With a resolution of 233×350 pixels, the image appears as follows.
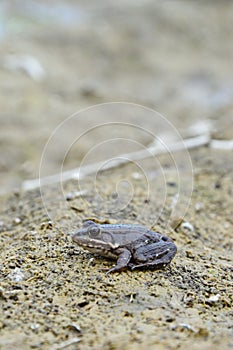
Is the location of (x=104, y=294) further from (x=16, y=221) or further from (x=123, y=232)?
(x=16, y=221)

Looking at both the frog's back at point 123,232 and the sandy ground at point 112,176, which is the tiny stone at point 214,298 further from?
the frog's back at point 123,232

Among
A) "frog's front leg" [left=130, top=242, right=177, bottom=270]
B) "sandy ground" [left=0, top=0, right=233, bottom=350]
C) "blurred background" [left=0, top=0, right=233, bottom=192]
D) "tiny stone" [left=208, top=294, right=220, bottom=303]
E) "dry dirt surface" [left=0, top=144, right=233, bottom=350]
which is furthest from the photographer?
"blurred background" [left=0, top=0, right=233, bottom=192]

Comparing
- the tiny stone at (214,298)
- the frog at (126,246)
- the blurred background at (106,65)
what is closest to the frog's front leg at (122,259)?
the frog at (126,246)

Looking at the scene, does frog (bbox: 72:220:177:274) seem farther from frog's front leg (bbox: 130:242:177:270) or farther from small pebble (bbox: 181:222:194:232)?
small pebble (bbox: 181:222:194:232)

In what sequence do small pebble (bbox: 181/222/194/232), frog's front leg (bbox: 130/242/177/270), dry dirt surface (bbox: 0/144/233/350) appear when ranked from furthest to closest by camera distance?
small pebble (bbox: 181/222/194/232) < frog's front leg (bbox: 130/242/177/270) < dry dirt surface (bbox: 0/144/233/350)

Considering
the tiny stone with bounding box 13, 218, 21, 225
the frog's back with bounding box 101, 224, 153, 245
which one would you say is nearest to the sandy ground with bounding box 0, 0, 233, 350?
the tiny stone with bounding box 13, 218, 21, 225

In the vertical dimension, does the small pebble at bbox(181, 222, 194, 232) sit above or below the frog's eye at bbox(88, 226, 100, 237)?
above

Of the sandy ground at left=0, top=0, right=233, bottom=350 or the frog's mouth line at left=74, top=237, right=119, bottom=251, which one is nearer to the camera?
the sandy ground at left=0, top=0, right=233, bottom=350

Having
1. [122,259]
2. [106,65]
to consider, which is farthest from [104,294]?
[106,65]
